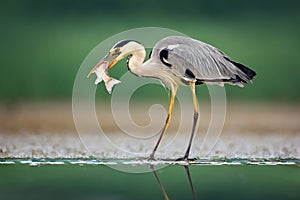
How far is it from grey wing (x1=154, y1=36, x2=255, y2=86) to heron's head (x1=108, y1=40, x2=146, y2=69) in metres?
0.12

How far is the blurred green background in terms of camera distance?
9.76 metres

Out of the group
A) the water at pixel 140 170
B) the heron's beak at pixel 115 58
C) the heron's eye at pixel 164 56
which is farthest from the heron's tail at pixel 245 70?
the heron's beak at pixel 115 58

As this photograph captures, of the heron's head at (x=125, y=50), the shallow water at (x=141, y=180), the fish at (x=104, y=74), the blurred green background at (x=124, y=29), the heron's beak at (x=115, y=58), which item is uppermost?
the blurred green background at (x=124, y=29)

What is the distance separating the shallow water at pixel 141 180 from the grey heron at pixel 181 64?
0.39 metres

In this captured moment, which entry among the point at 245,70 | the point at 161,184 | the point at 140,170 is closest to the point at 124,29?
the point at 245,70

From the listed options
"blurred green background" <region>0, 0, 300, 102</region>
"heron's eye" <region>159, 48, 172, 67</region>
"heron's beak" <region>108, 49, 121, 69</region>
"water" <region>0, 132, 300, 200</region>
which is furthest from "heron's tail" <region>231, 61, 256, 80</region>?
"blurred green background" <region>0, 0, 300, 102</region>

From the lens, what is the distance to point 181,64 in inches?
240

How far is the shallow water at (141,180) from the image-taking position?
4965 mm

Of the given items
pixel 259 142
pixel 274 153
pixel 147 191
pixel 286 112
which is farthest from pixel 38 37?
pixel 147 191

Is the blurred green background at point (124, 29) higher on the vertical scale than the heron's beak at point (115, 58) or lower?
higher

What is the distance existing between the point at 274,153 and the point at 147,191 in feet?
6.07

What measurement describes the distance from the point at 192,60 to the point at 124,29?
394cm

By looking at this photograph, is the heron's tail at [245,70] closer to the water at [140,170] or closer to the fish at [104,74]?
the water at [140,170]

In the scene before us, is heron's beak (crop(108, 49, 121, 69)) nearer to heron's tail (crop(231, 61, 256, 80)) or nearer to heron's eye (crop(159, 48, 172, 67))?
heron's eye (crop(159, 48, 172, 67))
